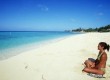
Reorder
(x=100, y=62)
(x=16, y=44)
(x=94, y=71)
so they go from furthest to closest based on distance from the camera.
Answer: (x=16, y=44)
(x=94, y=71)
(x=100, y=62)

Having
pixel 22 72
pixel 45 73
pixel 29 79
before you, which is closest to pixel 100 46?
pixel 45 73

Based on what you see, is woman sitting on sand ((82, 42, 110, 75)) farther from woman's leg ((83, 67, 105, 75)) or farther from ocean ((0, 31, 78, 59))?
ocean ((0, 31, 78, 59))

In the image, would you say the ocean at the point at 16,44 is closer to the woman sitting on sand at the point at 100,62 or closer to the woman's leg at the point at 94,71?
the woman's leg at the point at 94,71

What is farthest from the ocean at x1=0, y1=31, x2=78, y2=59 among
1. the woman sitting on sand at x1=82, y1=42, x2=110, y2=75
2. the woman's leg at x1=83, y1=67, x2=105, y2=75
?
the woman sitting on sand at x1=82, y1=42, x2=110, y2=75

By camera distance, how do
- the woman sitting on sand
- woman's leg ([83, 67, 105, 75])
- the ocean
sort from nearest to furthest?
the woman sitting on sand < woman's leg ([83, 67, 105, 75]) < the ocean

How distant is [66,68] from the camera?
17.7ft

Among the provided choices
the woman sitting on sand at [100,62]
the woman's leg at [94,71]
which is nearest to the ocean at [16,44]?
the woman's leg at [94,71]

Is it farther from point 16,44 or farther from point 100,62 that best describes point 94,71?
point 16,44

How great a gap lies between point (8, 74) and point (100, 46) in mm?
3671

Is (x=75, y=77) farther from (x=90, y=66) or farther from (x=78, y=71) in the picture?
(x=90, y=66)

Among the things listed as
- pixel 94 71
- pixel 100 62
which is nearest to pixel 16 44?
pixel 94 71

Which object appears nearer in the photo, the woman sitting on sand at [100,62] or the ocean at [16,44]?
the woman sitting on sand at [100,62]

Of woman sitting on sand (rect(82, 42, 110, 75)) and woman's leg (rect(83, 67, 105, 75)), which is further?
woman's leg (rect(83, 67, 105, 75))

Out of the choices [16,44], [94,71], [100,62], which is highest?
[100,62]
